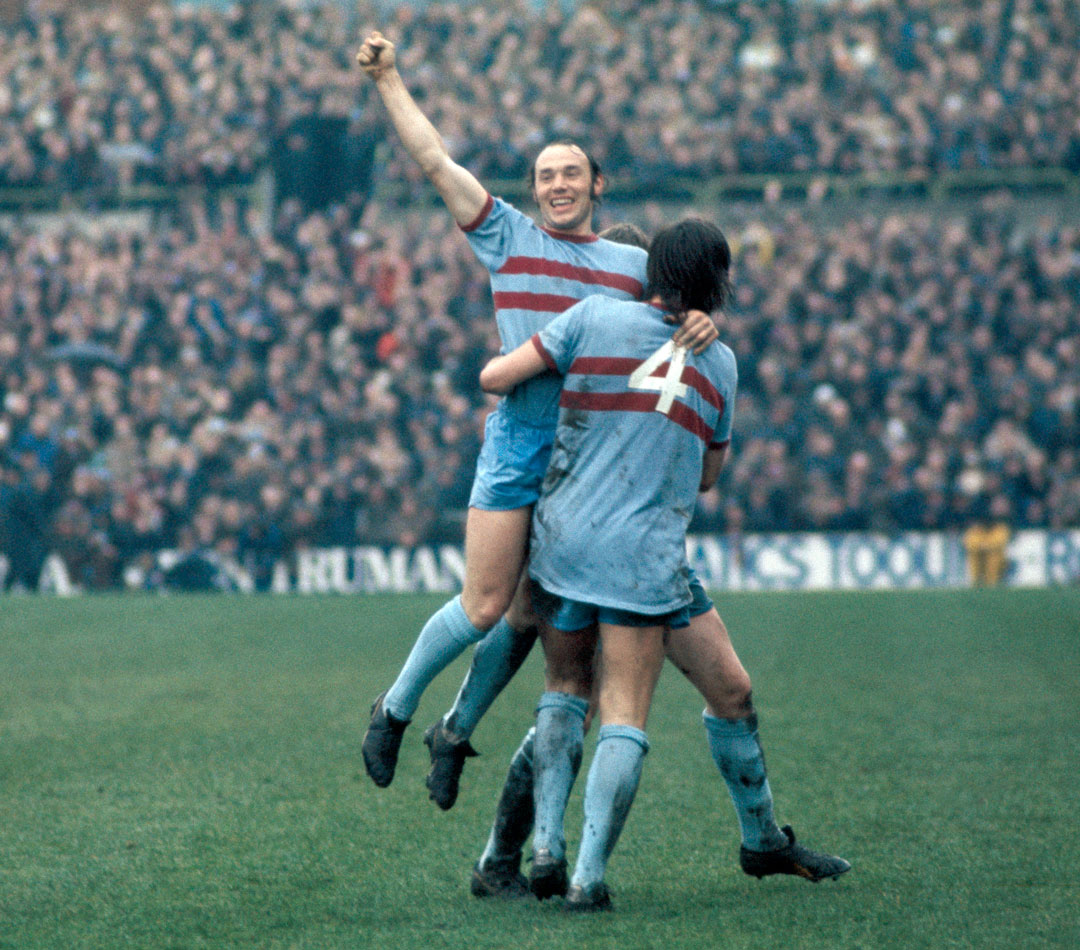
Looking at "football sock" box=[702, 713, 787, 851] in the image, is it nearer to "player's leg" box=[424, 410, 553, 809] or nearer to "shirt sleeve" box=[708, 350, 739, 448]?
"player's leg" box=[424, 410, 553, 809]

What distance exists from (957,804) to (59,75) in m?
23.4

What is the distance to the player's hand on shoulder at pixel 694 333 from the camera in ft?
13.4

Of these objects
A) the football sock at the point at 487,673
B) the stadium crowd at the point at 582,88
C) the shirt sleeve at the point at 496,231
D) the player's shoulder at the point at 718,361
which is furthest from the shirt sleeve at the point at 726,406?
the stadium crowd at the point at 582,88

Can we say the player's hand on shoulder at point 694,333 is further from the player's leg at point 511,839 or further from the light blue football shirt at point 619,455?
the player's leg at point 511,839

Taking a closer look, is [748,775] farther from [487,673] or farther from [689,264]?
[689,264]

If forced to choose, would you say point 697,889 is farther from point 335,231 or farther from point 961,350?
point 335,231

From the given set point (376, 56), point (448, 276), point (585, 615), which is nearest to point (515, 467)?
point (585, 615)

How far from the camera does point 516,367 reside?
407 cm

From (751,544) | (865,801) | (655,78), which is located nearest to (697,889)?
(865,801)

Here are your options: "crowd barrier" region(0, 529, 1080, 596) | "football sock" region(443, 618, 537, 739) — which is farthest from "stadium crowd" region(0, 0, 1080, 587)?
"football sock" region(443, 618, 537, 739)

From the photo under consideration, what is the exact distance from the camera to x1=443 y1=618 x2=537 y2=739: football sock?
4.52 meters

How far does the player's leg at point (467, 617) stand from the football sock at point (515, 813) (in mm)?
368

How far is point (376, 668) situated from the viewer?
10.2m

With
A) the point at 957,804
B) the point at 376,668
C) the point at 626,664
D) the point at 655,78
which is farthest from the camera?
the point at 655,78
